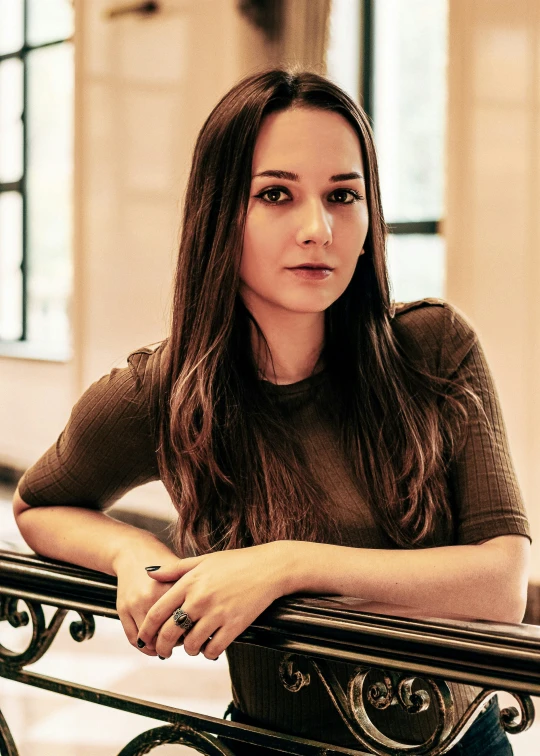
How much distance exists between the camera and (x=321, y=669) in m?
1.03

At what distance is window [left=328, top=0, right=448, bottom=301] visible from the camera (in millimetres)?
5816

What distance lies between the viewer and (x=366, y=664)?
97cm

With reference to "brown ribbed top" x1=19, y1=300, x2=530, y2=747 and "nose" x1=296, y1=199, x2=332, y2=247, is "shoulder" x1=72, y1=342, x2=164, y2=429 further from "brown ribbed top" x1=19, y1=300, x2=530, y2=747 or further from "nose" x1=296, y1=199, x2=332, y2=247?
"nose" x1=296, y1=199, x2=332, y2=247

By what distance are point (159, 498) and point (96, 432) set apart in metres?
5.15

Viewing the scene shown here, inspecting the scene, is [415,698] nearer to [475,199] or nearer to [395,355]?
[395,355]

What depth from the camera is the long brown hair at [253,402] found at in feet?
4.95

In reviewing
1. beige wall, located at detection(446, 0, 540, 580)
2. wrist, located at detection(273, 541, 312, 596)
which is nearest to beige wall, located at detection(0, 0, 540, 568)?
beige wall, located at detection(446, 0, 540, 580)

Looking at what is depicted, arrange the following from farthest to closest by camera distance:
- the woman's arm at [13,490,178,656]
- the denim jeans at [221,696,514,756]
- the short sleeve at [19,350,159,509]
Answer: the short sleeve at [19,350,159,509] < the denim jeans at [221,696,514,756] < the woman's arm at [13,490,178,656]

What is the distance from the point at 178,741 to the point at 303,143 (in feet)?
2.95

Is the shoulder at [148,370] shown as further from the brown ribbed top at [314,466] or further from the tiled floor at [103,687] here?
the tiled floor at [103,687]

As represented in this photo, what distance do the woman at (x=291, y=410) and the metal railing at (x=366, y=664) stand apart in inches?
10.1

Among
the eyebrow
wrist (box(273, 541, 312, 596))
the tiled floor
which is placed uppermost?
the eyebrow

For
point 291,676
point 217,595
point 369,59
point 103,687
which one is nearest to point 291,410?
point 217,595

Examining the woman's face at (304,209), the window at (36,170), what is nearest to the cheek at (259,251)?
the woman's face at (304,209)
